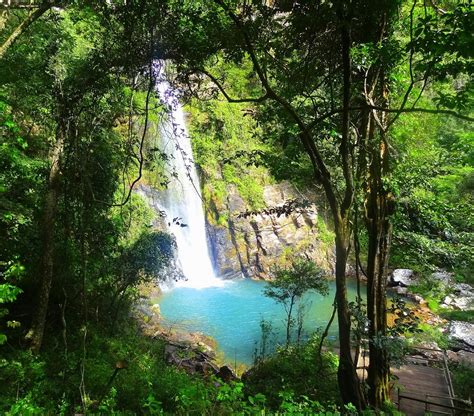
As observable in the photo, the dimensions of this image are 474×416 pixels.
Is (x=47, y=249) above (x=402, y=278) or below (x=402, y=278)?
above

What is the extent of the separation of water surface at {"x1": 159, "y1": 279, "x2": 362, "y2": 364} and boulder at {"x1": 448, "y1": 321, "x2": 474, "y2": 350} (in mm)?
3988

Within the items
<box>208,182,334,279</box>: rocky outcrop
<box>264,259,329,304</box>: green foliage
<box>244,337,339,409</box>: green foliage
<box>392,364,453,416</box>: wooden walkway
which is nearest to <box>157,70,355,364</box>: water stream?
<box>208,182,334,279</box>: rocky outcrop

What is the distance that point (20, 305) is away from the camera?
7.01m

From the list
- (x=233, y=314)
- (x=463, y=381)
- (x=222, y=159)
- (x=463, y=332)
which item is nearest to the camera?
(x=222, y=159)

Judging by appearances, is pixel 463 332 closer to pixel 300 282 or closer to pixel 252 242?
pixel 300 282

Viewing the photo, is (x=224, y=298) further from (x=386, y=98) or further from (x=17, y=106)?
(x=386, y=98)

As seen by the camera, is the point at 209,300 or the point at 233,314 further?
the point at 209,300

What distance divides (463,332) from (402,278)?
210 inches

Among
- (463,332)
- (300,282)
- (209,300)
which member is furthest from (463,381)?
(209,300)

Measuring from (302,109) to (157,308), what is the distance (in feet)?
34.6

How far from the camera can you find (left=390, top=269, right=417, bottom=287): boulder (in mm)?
17408

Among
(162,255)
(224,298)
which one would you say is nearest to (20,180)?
(162,255)

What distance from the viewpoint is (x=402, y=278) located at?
17797 millimetres

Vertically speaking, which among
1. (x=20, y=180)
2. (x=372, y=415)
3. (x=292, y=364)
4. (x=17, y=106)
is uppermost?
(x=17, y=106)
